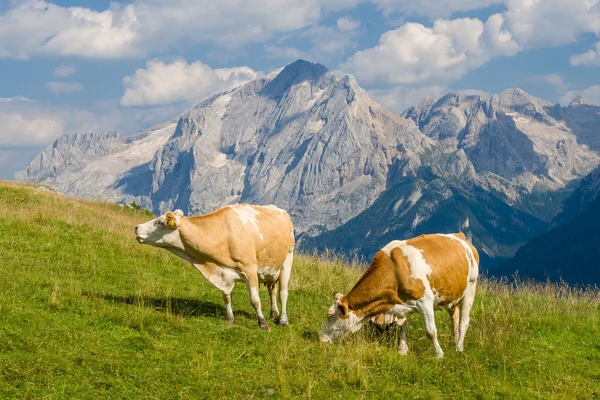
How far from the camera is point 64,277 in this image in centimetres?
1645

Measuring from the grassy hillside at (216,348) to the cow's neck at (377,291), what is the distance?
0.72m

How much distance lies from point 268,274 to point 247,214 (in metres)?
1.67

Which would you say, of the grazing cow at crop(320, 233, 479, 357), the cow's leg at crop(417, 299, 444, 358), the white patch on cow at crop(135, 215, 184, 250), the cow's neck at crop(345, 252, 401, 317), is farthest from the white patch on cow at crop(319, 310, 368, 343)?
the white patch on cow at crop(135, 215, 184, 250)

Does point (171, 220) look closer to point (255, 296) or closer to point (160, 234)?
point (160, 234)

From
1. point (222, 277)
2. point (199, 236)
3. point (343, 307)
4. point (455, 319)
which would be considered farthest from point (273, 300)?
point (455, 319)

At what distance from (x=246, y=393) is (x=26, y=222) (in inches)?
593

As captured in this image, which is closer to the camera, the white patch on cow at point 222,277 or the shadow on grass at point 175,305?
the white patch on cow at point 222,277

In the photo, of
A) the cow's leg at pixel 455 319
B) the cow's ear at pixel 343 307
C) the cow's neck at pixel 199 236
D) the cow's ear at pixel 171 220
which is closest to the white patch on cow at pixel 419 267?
the cow's leg at pixel 455 319

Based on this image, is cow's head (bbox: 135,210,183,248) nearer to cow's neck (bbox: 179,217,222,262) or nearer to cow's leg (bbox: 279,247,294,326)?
cow's neck (bbox: 179,217,222,262)

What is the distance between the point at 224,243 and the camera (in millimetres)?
13977

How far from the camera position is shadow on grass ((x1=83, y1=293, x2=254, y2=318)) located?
47.6ft

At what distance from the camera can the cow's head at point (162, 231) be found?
1392 centimetres

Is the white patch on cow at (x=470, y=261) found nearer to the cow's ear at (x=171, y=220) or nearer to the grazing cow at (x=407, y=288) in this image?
the grazing cow at (x=407, y=288)

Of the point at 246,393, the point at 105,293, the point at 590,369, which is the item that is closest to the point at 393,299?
the point at 246,393
